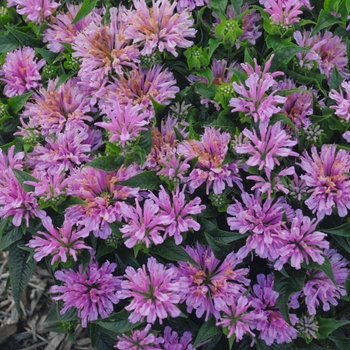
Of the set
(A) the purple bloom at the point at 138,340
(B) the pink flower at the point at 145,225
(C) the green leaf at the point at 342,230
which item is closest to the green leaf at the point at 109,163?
(B) the pink flower at the point at 145,225

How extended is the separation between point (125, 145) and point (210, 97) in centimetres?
32

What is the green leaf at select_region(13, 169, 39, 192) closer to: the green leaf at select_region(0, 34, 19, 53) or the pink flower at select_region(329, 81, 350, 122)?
the green leaf at select_region(0, 34, 19, 53)

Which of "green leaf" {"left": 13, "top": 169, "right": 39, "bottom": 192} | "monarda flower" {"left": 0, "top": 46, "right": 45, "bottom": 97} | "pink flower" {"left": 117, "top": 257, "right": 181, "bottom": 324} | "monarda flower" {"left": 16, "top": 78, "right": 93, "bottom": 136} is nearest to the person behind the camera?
"pink flower" {"left": 117, "top": 257, "right": 181, "bottom": 324}

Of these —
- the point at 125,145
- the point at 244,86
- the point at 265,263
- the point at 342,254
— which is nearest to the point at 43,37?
the point at 125,145

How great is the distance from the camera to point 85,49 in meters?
1.58

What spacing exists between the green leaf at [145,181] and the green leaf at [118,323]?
14.1 inches

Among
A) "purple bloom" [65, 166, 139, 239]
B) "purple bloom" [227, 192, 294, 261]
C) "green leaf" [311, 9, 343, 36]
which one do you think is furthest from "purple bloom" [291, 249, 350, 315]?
"green leaf" [311, 9, 343, 36]

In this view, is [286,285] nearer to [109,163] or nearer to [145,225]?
[145,225]

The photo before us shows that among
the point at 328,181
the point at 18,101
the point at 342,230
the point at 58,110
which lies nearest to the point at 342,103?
the point at 328,181

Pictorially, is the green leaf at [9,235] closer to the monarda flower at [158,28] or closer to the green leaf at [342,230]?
the monarda flower at [158,28]

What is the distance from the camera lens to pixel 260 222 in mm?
1435

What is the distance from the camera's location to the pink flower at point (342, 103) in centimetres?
150

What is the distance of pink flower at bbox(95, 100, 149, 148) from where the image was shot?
1417 mm

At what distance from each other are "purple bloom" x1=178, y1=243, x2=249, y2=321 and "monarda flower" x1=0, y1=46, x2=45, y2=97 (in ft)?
2.53
